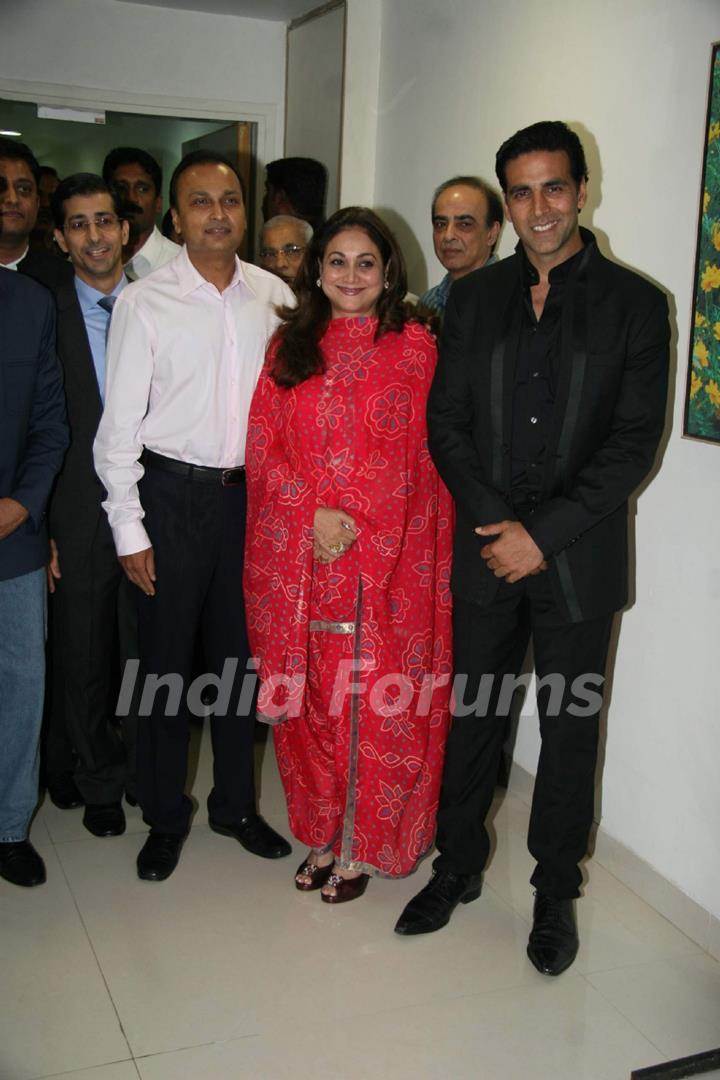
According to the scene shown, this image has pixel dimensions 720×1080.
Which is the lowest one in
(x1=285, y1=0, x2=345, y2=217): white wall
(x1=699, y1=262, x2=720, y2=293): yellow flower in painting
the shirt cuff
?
the shirt cuff

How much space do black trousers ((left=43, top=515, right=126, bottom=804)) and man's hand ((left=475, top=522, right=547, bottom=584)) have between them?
3.35ft

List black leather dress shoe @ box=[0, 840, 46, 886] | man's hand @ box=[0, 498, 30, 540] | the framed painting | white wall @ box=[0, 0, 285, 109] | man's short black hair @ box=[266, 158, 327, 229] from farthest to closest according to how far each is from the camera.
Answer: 1. white wall @ box=[0, 0, 285, 109]
2. man's short black hair @ box=[266, 158, 327, 229]
3. black leather dress shoe @ box=[0, 840, 46, 886]
4. man's hand @ box=[0, 498, 30, 540]
5. the framed painting

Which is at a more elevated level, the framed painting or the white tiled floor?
the framed painting

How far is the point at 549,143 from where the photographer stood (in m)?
2.18

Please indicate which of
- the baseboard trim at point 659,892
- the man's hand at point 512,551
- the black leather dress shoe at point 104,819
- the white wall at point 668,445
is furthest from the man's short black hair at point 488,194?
the black leather dress shoe at point 104,819

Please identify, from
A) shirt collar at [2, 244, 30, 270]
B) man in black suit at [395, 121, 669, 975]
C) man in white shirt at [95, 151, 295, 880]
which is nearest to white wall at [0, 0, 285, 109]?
shirt collar at [2, 244, 30, 270]

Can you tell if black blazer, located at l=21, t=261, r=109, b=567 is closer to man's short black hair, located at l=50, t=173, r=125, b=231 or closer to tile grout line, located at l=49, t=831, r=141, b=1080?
man's short black hair, located at l=50, t=173, r=125, b=231

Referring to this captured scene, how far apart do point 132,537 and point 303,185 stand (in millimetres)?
2277

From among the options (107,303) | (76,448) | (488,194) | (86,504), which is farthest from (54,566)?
(488,194)

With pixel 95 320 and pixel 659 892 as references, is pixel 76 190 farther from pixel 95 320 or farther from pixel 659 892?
pixel 659 892

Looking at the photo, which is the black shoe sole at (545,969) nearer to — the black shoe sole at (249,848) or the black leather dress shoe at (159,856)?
the black shoe sole at (249,848)

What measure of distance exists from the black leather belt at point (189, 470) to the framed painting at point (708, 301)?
1071 mm

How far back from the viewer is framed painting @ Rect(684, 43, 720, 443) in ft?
7.54

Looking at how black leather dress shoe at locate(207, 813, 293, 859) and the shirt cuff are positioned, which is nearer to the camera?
the shirt cuff
